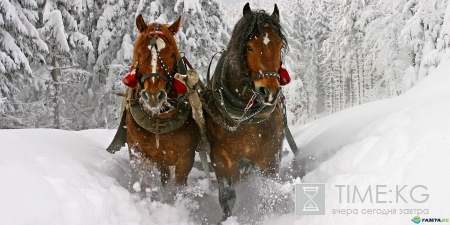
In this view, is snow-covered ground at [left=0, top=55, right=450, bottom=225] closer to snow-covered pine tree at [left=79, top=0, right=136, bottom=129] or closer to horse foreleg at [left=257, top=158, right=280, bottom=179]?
horse foreleg at [left=257, top=158, right=280, bottom=179]

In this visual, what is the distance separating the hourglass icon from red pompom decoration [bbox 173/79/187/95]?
1713mm

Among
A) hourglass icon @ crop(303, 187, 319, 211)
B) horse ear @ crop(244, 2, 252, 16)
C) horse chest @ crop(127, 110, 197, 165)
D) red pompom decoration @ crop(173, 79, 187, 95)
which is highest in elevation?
horse ear @ crop(244, 2, 252, 16)

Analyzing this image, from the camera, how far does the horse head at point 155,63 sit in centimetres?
342

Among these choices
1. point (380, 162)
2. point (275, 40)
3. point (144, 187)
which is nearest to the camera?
point (380, 162)

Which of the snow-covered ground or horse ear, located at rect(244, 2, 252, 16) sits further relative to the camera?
horse ear, located at rect(244, 2, 252, 16)

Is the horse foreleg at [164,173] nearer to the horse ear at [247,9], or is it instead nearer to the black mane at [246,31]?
the black mane at [246,31]

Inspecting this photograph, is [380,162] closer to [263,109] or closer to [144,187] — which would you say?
[263,109]

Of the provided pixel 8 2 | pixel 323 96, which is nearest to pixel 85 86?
pixel 8 2

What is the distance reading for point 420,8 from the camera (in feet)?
41.2

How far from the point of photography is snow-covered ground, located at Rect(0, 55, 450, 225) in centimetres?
237

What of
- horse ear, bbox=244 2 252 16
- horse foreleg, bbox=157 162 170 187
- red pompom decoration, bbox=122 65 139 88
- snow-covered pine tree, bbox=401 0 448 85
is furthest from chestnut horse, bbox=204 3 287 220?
snow-covered pine tree, bbox=401 0 448 85

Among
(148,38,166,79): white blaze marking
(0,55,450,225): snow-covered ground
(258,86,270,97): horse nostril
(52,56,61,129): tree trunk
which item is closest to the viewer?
(0,55,450,225): snow-covered ground

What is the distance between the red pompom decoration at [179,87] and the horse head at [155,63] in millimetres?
52

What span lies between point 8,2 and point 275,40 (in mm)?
9620
